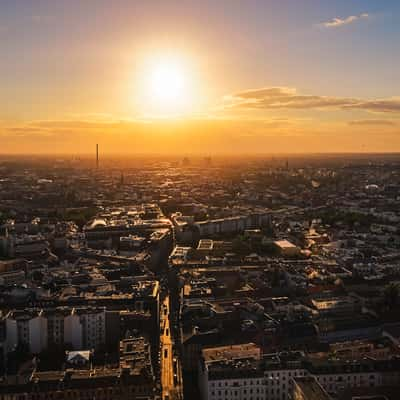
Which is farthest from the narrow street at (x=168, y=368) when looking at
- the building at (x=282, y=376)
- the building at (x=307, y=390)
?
the building at (x=307, y=390)

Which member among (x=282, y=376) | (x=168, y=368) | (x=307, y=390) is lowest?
(x=168, y=368)

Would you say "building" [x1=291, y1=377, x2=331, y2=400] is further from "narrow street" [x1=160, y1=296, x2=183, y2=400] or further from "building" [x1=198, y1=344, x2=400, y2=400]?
"narrow street" [x1=160, y1=296, x2=183, y2=400]

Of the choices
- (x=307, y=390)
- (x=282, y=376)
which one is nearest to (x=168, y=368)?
(x=282, y=376)

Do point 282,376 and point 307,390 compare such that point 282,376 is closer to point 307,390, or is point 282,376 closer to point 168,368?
point 307,390

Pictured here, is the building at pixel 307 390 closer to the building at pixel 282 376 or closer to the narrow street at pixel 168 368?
the building at pixel 282 376

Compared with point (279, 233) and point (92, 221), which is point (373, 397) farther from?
point (92, 221)

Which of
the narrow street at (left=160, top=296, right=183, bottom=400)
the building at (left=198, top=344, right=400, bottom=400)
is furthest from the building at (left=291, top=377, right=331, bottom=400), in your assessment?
the narrow street at (left=160, top=296, right=183, bottom=400)

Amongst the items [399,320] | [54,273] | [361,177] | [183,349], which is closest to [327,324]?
[399,320]

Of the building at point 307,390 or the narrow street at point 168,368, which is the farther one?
the narrow street at point 168,368

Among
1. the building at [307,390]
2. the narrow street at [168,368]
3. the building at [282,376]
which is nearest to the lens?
the building at [307,390]
